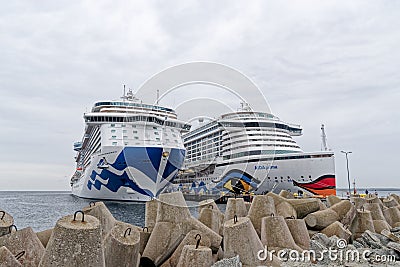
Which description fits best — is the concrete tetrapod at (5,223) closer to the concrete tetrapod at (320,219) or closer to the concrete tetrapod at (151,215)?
the concrete tetrapod at (151,215)

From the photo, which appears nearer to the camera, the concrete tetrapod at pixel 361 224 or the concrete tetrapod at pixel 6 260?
the concrete tetrapod at pixel 6 260

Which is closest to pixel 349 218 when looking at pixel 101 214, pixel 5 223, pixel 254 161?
pixel 101 214

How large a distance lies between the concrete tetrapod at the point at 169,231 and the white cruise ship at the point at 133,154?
23.4 metres

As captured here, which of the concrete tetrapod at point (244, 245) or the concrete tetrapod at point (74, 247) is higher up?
the concrete tetrapod at point (74, 247)

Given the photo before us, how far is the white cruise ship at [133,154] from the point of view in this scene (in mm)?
31766

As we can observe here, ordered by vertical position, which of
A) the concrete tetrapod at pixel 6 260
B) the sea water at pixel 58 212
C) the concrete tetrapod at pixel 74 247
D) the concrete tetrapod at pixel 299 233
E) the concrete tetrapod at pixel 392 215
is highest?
the concrete tetrapod at pixel 74 247

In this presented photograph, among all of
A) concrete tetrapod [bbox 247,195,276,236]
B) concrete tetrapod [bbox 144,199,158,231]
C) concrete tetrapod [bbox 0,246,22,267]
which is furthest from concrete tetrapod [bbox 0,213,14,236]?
concrete tetrapod [bbox 247,195,276,236]

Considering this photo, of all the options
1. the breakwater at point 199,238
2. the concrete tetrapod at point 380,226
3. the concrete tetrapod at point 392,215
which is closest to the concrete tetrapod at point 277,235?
the breakwater at point 199,238

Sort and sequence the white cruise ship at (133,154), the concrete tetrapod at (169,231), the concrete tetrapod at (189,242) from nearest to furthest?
the concrete tetrapod at (189,242)
the concrete tetrapod at (169,231)
the white cruise ship at (133,154)

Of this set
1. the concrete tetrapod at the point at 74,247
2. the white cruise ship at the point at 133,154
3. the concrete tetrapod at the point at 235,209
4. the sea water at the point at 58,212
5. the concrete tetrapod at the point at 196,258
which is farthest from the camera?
the white cruise ship at the point at 133,154

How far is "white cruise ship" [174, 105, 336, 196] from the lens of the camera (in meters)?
39.2

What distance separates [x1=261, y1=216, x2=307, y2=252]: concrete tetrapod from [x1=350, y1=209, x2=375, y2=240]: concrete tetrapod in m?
3.64

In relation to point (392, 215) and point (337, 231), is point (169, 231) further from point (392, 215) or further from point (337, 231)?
point (392, 215)

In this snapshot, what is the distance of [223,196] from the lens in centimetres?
4128
